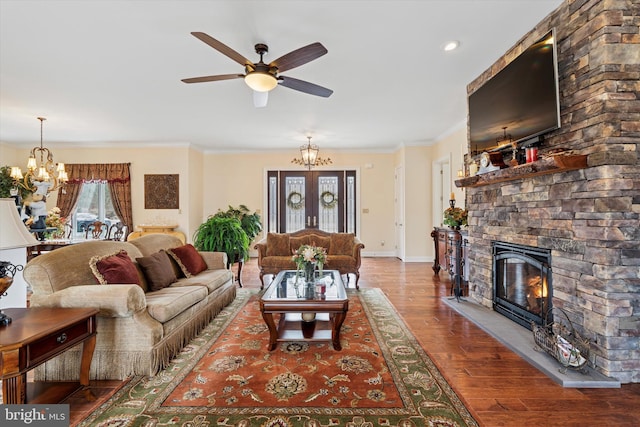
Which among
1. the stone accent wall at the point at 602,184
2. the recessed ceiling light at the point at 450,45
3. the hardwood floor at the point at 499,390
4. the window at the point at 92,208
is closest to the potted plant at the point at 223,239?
the hardwood floor at the point at 499,390

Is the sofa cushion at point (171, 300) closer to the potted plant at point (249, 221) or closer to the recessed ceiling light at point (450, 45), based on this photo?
the recessed ceiling light at point (450, 45)

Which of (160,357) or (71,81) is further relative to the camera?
(71,81)

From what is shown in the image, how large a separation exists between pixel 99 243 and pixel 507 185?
13.8 ft

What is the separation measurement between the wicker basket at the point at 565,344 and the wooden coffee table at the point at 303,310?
1569 millimetres

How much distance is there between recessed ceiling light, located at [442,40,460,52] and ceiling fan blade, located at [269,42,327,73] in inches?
55.6

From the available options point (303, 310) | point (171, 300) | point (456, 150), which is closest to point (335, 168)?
point (456, 150)

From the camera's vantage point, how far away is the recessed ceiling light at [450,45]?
2.96m

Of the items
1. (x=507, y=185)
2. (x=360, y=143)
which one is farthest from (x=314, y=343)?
(x=360, y=143)

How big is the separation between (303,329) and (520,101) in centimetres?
293

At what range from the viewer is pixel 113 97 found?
14.4ft

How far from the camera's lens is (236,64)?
3.42 metres

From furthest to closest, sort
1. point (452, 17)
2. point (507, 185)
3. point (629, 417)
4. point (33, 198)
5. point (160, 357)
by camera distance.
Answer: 1. point (33, 198)
2. point (507, 185)
3. point (452, 17)
4. point (160, 357)
5. point (629, 417)

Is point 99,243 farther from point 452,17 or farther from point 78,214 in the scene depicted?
point 78,214

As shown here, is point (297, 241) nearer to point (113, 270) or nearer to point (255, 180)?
point (113, 270)
